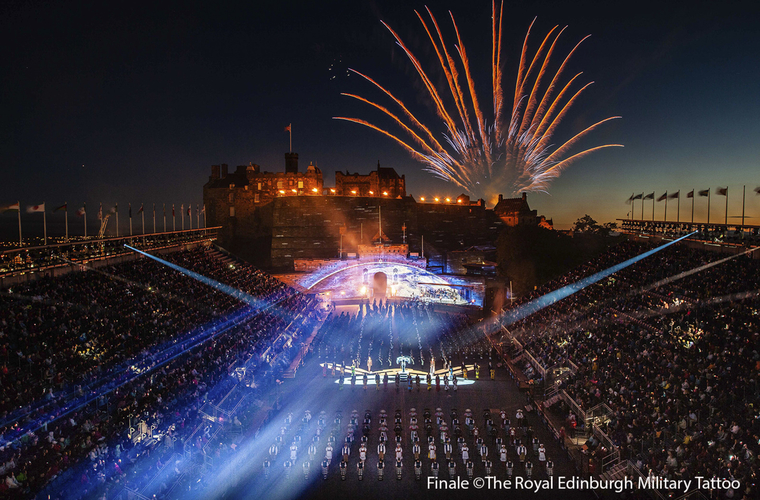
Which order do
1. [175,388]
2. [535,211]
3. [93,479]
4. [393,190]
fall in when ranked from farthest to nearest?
[535,211] → [393,190] → [175,388] → [93,479]

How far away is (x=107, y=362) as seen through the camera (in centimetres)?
1830

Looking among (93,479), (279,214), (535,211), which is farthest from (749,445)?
(535,211)

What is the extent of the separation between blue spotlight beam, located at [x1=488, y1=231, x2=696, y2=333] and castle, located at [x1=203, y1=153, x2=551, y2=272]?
836 inches

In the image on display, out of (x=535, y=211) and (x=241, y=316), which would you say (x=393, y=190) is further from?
(x=241, y=316)

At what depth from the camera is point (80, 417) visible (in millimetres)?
15070

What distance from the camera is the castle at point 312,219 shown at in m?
59.4

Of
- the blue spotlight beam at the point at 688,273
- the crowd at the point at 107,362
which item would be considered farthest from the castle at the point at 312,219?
the blue spotlight beam at the point at 688,273

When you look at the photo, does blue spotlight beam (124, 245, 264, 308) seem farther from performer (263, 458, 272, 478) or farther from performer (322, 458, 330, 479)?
performer (322, 458, 330, 479)

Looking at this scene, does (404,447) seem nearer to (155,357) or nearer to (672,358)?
(672,358)

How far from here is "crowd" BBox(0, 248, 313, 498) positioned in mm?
13234

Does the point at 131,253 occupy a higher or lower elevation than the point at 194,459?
higher

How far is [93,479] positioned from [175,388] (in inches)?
228

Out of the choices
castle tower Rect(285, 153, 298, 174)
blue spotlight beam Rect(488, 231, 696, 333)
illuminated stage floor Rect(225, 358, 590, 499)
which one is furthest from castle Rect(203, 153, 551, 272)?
illuminated stage floor Rect(225, 358, 590, 499)

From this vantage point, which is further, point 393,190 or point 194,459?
point 393,190
